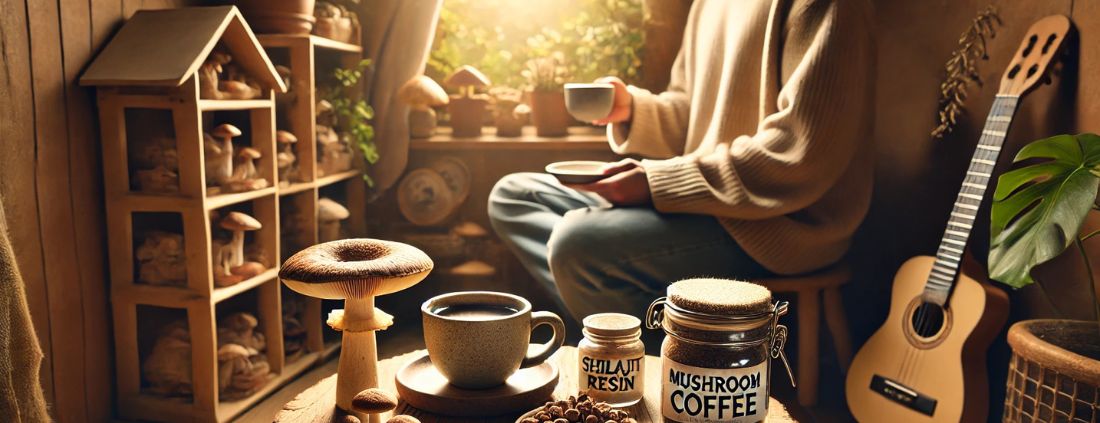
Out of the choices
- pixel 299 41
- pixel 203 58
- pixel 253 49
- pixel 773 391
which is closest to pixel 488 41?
pixel 299 41

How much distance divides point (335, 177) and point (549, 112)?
2.39ft

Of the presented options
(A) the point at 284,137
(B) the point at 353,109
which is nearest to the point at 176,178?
(A) the point at 284,137

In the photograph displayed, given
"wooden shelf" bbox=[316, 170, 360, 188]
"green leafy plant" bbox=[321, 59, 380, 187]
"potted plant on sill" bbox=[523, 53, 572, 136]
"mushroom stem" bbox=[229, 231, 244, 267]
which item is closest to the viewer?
"mushroom stem" bbox=[229, 231, 244, 267]

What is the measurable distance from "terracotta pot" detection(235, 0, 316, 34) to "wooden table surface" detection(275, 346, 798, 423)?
1.36 m

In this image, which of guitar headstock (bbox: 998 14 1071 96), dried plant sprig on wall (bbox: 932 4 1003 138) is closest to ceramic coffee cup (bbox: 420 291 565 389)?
guitar headstock (bbox: 998 14 1071 96)

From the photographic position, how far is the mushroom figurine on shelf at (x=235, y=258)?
2121 mm

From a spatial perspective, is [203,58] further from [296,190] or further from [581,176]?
[581,176]

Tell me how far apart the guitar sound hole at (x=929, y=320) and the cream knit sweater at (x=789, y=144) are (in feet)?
0.78

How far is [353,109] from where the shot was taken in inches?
109

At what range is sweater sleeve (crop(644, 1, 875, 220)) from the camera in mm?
1859

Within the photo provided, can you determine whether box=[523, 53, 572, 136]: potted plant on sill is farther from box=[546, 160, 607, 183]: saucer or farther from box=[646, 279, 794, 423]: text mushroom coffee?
box=[646, 279, 794, 423]: text mushroom coffee

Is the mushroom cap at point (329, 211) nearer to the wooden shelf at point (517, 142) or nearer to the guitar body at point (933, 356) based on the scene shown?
the wooden shelf at point (517, 142)

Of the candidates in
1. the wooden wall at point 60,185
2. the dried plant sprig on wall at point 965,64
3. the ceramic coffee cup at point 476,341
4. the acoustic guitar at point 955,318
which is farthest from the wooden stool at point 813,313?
the wooden wall at point 60,185

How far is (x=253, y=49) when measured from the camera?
2123 mm
